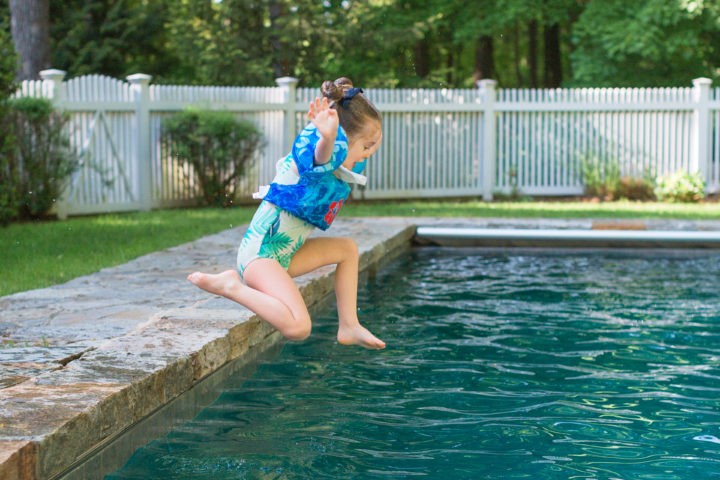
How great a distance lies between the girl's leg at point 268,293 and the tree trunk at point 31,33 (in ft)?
33.8

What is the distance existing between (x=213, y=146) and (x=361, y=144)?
8582 mm

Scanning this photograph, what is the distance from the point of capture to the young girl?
3.32 meters

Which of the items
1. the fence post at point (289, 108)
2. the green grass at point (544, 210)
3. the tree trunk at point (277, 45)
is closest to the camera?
the green grass at point (544, 210)

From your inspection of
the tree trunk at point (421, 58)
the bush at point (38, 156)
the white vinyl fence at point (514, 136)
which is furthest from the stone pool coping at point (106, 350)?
the tree trunk at point (421, 58)

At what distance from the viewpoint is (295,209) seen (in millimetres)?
3391

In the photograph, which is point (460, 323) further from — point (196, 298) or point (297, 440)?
point (297, 440)

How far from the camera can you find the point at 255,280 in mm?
3443

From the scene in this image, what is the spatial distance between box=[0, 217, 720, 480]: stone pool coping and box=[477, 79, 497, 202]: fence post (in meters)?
8.08

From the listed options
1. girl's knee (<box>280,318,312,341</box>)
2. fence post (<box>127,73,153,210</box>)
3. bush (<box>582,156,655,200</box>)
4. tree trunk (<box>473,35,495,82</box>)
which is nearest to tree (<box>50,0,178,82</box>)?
fence post (<box>127,73,153,210</box>)

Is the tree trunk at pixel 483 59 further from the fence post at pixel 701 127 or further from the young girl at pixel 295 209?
the young girl at pixel 295 209

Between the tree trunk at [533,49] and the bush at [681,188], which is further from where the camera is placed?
the tree trunk at [533,49]

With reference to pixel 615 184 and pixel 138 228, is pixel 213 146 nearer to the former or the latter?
pixel 138 228

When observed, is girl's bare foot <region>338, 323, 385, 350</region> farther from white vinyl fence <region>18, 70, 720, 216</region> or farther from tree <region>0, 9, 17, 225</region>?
white vinyl fence <region>18, 70, 720, 216</region>

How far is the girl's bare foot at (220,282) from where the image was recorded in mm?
3406
